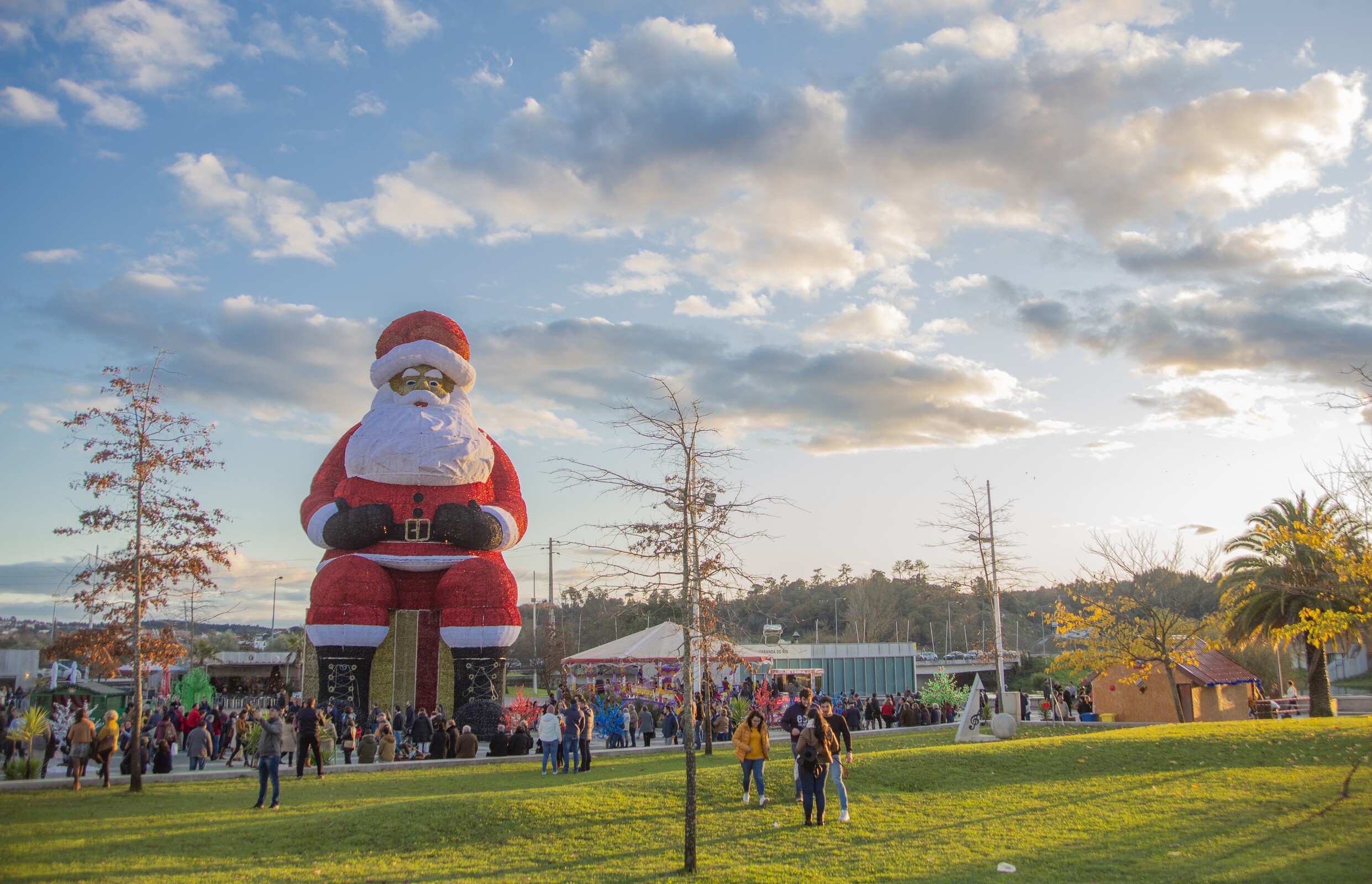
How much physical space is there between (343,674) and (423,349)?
8584 millimetres

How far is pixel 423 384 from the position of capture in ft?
78.2

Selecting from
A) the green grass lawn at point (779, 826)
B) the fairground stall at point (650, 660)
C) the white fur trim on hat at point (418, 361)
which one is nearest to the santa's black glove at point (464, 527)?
the white fur trim on hat at point (418, 361)

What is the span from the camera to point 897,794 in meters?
12.1

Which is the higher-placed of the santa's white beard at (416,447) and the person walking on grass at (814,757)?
the santa's white beard at (416,447)

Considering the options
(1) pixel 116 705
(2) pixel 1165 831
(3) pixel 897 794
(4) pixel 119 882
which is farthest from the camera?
(1) pixel 116 705

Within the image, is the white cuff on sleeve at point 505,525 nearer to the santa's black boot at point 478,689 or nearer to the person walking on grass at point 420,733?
the santa's black boot at point 478,689

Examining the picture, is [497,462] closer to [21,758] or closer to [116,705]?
[21,758]

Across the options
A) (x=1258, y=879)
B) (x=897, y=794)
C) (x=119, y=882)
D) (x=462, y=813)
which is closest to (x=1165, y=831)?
(x=1258, y=879)

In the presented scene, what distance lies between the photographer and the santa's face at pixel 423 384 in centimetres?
2344

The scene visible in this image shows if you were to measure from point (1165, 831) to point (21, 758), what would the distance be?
1766cm

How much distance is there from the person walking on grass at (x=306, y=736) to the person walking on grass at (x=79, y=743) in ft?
10.1

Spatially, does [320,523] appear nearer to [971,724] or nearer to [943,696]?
[971,724]

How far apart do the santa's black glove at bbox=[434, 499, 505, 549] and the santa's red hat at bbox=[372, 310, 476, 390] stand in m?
3.80

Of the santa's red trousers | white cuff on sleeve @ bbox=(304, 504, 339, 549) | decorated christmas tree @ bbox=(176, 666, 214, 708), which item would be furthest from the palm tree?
decorated christmas tree @ bbox=(176, 666, 214, 708)
